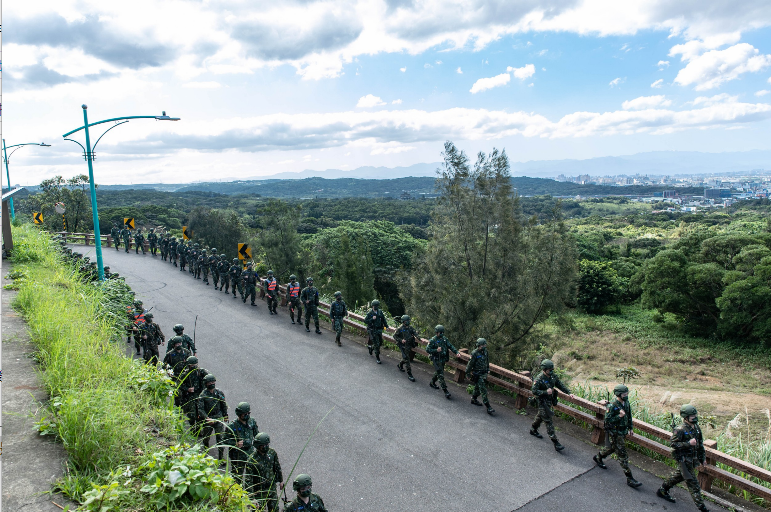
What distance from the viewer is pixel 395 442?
830cm

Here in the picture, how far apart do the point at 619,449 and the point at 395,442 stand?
365 centimetres

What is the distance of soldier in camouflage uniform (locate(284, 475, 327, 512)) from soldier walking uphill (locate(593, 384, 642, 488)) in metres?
4.73

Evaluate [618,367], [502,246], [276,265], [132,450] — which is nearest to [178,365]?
[132,450]

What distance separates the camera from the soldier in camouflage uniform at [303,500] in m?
5.45

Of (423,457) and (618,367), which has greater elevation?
(423,457)

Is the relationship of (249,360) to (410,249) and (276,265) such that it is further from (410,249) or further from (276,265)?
(410,249)

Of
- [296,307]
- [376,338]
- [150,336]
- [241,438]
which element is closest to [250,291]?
[296,307]

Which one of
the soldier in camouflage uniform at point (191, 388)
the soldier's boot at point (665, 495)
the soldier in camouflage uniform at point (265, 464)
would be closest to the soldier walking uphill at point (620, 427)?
the soldier's boot at point (665, 495)

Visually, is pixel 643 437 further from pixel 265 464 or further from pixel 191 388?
pixel 191 388

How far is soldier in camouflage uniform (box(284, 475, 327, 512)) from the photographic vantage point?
545 centimetres

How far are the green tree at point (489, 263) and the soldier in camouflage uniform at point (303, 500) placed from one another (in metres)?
7.03

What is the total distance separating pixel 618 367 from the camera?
23531 millimetres

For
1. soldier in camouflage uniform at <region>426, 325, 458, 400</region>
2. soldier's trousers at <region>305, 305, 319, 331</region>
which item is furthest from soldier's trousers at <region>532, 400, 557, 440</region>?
soldier's trousers at <region>305, 305, 319, 331</region>

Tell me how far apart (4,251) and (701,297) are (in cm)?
3574
